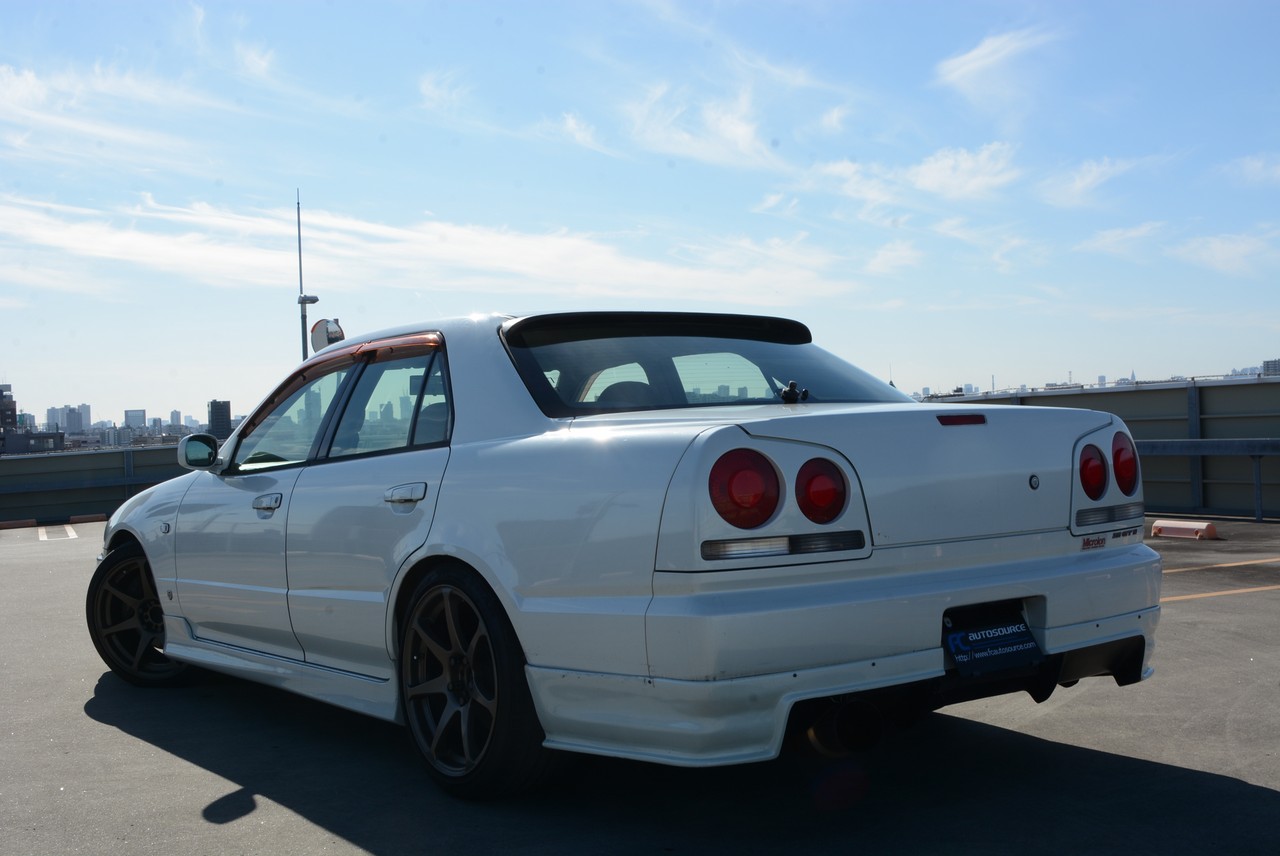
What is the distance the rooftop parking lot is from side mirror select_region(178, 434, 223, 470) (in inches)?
41.9

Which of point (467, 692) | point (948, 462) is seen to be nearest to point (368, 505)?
point (467, 692)

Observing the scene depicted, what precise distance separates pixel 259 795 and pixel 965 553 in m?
2.34

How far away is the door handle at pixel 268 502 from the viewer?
477 cm

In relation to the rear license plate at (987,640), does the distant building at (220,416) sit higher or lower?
higher

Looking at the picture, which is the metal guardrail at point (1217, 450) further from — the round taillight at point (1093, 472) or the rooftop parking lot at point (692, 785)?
the round taillight at point (1093, 472)

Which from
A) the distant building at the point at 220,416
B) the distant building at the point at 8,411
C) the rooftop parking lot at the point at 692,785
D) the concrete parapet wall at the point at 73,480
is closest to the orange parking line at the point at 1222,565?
the rooftop parking lot at the point at 692,785

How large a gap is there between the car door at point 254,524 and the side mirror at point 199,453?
6 cm

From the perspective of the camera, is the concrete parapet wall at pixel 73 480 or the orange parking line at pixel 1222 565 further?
the concrete parapet wall at pixel 73 480

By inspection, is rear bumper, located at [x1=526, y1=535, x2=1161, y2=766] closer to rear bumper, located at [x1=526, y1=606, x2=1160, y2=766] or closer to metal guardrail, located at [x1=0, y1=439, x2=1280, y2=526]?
rear bumper, located at [x1=526, y1=606, x2=1160, y2=766]

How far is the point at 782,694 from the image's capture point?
314 cm

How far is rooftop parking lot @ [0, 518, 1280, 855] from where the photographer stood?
3402 millimetres

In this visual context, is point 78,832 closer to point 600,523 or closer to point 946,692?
point 600,523

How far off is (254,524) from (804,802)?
8.05 ft

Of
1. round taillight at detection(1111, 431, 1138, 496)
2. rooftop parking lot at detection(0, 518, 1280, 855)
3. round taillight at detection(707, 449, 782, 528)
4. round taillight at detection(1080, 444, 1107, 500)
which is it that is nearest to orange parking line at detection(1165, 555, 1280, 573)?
rooftop parking lot at detection(0, 518, 1280, 855)
